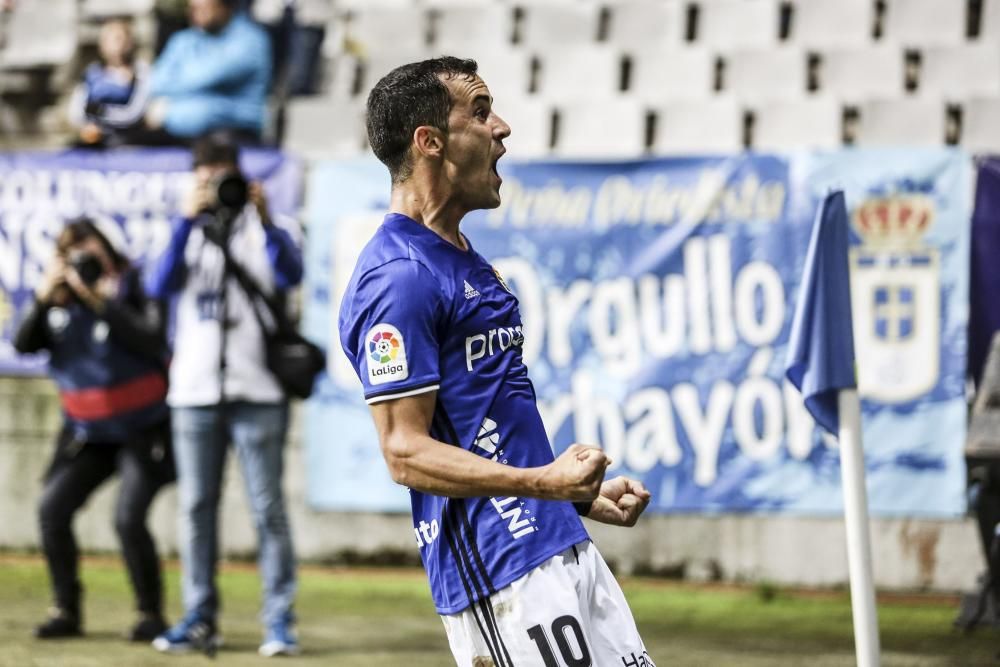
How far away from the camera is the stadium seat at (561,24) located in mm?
11281

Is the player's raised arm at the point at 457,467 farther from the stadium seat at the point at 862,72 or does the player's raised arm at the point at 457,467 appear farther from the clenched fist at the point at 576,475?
the stadium seat at the point at 862,72

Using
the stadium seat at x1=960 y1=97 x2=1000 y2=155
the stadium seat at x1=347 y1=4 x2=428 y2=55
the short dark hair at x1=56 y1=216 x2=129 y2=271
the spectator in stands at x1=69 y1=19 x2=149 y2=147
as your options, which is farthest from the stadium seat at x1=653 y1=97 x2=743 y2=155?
the spectator in stands at x1=69 y1=19 x2=149 y2=147

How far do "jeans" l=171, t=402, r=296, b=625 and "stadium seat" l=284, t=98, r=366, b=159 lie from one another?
3.97 meters

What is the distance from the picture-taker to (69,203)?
35.2 feet

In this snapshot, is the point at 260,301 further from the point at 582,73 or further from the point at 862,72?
the point at 862,72

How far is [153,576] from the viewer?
7.54 metres

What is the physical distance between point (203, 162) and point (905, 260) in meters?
4.00

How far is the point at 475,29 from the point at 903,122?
3.44 metres

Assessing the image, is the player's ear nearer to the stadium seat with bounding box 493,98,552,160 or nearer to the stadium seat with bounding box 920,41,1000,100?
the stadium seat with bounding box 493,98,552,160

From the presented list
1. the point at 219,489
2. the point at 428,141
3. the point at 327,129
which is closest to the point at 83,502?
the point at 219,489

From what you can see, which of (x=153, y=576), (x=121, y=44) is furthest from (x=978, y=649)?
(x=121, y=44)

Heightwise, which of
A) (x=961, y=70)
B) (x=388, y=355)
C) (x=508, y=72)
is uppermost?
(x=508, y=72)

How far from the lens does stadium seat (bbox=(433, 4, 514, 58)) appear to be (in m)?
11.4

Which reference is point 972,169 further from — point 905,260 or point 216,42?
point 216,42
